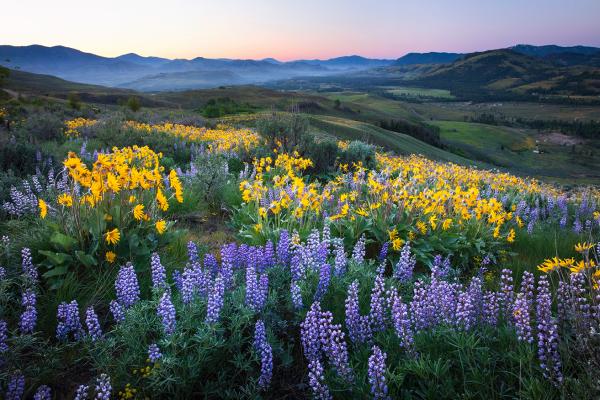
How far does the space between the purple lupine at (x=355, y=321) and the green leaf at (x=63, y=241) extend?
268 cm

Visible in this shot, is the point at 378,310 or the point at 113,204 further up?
the point at 113,204

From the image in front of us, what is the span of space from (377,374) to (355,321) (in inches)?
23.5

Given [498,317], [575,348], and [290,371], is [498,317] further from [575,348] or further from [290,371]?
[290,371]

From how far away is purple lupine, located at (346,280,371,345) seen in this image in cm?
274

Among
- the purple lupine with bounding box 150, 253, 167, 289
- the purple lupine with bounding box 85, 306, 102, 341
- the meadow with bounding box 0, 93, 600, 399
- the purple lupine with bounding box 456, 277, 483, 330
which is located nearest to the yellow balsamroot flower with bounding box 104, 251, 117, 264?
Answer: the meadow with bounding box 0, 93, 600, 399

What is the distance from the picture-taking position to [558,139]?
5261 inches

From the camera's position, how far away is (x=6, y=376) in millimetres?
2471

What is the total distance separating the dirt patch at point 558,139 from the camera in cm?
12902

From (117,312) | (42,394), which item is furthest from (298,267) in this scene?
(42,394)

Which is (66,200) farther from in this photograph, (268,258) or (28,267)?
(268,258)

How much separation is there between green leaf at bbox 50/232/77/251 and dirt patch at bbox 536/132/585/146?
479ft

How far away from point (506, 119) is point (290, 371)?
7611 inches

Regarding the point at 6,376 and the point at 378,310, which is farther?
the point at 378,310

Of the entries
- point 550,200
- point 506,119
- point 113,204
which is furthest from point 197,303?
point 506,119
